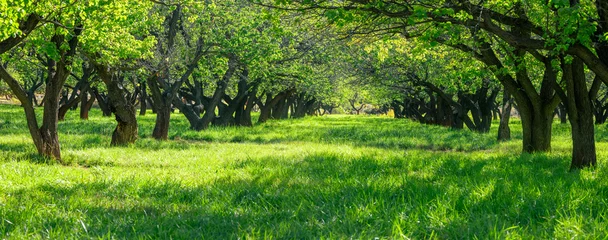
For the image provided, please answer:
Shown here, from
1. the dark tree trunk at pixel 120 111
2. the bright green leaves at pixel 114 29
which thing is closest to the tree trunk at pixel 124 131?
the dark tree trunk at pixel 120 111

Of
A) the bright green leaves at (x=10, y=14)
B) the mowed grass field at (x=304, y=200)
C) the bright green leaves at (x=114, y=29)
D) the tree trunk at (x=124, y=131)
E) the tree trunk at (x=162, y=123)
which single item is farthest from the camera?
the tree trunk at (x=162, y=123)

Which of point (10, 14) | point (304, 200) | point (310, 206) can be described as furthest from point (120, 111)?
point (310, 206)

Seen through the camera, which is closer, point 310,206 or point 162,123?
point 310,206

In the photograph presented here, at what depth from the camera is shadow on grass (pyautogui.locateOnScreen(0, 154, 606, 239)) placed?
5.12 meters

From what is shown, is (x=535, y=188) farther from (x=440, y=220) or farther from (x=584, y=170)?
(x=584, y=170)

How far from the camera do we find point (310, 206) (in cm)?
623

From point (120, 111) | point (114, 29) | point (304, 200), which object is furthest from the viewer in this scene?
point (120, 111)

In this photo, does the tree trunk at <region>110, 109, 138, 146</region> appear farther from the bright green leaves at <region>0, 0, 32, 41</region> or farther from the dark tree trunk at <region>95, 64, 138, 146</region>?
the bright green leaves at <region>0, 0, 32, 41</region>

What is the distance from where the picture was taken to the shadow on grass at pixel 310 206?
5.12m

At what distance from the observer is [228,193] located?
7.23 metres

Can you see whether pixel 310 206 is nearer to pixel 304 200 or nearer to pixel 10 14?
pixel 304 200

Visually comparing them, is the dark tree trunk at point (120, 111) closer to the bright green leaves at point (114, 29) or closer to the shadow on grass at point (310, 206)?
the bright green leaves at point (114, 29)

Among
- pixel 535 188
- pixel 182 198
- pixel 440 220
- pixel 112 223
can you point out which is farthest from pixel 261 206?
pixel 535 188

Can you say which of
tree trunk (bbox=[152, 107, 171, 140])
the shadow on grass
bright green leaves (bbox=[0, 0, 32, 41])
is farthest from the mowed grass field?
tree trunk (bbox=[152, 107, 171, 140])
